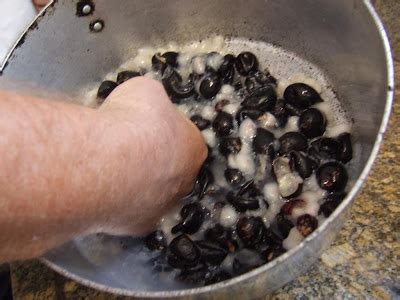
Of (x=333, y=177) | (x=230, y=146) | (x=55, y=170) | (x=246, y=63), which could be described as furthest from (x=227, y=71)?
(x=55, y=170)

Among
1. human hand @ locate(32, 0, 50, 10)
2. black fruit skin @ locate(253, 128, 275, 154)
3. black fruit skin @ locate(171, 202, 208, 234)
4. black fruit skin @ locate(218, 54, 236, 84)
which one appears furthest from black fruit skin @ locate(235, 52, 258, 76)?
human hand @ locate(32, 0, 50, 10)

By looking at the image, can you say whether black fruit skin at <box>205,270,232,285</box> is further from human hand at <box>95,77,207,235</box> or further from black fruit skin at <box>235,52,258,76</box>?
black fruit skin at <box>235,52,258,76</box>

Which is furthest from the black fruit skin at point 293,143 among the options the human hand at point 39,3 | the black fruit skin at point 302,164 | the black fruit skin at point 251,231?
the human hand at point 39,3

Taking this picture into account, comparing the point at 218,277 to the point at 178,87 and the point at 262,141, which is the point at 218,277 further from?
the point at 178,87

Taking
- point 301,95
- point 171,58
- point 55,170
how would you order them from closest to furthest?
point 55,170, point 301,95, point 171,58

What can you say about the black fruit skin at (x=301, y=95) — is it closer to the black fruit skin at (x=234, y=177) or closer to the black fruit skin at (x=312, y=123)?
the black fruit skin at (x=312, y=123)

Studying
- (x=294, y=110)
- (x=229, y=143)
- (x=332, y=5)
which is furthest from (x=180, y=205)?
(x=332, y=5)
